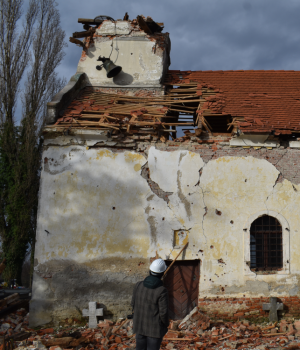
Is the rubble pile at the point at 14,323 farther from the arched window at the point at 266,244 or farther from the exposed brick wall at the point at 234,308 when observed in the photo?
the arched window at the point at 266,244

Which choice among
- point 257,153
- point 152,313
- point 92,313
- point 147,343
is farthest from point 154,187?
point 147,343

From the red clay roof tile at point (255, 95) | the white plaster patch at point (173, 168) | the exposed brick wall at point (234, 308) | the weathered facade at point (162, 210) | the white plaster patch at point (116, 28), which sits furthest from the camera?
the white plaster patch at point (116, 28)

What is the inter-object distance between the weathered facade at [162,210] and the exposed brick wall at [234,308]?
1.0 inches

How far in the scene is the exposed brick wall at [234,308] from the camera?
27.5ft

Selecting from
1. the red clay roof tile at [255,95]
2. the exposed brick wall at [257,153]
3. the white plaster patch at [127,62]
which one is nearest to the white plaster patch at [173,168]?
the exposed brick wall at [257,153]

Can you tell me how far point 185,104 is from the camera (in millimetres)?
10852

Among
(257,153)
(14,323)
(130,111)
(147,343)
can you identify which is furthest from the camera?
(130,111)

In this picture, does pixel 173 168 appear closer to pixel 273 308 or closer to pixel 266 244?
pixel 266 244

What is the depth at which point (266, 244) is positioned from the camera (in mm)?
8703

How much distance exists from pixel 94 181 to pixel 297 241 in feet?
18.1

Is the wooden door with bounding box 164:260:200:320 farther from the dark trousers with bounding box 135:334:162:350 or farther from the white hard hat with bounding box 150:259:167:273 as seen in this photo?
the white hard hat with bounding box 150:259:167:273

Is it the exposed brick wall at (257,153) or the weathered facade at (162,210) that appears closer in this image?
the weathered facade at (162,210)

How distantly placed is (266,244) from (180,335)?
3209mm

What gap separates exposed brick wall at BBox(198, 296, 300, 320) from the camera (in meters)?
8.38
